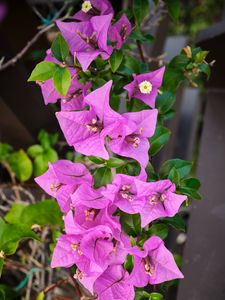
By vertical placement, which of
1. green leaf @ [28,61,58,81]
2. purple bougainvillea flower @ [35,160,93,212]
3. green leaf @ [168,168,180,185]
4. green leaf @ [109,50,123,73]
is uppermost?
green leaf @ [28,61,58,81]

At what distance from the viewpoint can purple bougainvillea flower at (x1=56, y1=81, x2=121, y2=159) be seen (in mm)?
673

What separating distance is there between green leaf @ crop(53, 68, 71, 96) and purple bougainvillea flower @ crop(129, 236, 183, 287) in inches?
11.1

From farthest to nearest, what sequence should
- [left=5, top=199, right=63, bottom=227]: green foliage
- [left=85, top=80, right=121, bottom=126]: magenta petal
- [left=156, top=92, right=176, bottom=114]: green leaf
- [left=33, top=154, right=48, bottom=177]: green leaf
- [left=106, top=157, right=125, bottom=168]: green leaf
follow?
[left=33, top=154, right=48, bottom=177]: green leaf → [left=5, top=199, right=63, bottom=227]: green foliage → [left=156, top=92, right=176, bottom=114]: green leaf → [left=106, top=157, right=125, bottom=168]: green leaf → [left=85, top=80, right=121, bottom=126]: magenta petal

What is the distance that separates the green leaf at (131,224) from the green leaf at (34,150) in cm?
50

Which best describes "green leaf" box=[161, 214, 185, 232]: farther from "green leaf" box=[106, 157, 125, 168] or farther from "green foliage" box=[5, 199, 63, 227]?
"green foliage" box=[5, 199, 63, 227]

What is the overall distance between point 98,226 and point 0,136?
696 mm

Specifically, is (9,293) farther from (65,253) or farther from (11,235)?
(65,253)

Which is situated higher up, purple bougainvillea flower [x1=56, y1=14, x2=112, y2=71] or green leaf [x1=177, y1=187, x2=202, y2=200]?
purple bougainvillea flower [x1=56, y1=14, x2=112, y2=71]

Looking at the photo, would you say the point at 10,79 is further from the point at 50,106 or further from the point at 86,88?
the point at 86,88

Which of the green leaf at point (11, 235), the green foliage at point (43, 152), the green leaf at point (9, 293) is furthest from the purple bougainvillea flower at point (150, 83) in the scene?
the green leaf at point (9, 293)

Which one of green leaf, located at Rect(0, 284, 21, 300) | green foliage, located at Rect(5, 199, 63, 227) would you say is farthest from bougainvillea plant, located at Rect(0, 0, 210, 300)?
green leaf, located at Rect(0, 284, 21, 300)

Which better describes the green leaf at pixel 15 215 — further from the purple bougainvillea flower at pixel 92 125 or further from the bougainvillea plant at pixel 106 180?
the purple bougainvillea flower at pixel 92 125

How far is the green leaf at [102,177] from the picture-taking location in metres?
0.76

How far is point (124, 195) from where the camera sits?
703 mm
